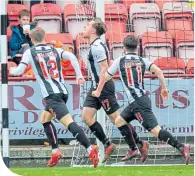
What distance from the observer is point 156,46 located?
1478cm

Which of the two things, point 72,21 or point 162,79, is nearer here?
point 162,79

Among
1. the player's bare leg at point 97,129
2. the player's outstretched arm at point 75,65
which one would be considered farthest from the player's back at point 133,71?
the player's outstretched arm at point 75,65

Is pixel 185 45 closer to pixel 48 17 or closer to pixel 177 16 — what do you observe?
pixel 177 16

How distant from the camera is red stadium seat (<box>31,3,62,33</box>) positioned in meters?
15.5

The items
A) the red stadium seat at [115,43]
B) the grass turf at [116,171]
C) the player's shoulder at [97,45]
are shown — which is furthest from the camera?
the red stadium seat at [115,43]

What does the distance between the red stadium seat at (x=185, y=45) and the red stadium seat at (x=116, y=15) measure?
0.91 meters

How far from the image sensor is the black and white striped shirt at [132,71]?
39.0 feet

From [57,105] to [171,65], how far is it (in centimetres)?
339

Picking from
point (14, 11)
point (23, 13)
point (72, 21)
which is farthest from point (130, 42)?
point (14, 11)

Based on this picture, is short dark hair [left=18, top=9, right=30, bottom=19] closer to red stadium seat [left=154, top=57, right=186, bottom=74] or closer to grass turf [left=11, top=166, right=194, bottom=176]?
red stadium seat [left=154, top=57, right=186, bottom=74]

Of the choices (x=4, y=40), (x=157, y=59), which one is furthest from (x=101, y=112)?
(x=4, y=40)

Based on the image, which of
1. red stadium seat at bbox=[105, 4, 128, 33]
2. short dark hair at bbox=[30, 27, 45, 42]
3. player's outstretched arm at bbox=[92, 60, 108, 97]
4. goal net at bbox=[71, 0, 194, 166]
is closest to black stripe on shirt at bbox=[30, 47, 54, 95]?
short dark hair at bbox=[30, 27, 45, 42]

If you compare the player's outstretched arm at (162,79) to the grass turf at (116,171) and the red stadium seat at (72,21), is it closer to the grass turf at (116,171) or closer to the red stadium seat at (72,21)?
the grass turf at (116,171)

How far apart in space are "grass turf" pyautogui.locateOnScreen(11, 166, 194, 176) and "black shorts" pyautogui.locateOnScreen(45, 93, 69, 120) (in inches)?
28.2
